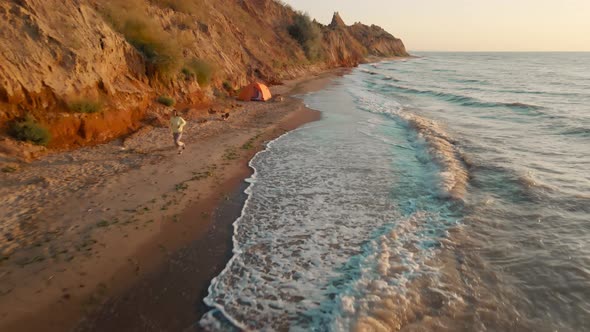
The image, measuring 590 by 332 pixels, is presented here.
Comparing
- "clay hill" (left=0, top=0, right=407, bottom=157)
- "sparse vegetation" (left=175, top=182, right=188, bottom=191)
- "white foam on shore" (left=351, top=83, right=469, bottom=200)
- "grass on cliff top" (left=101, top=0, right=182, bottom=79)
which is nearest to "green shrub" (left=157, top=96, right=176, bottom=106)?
"clay hill" (left=0, top=0, right=407, bottom=157)

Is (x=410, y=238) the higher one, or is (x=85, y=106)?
(x=85, y=106)

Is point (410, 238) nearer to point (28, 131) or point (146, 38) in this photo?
point (28, 131)

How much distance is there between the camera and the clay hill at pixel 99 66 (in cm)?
855

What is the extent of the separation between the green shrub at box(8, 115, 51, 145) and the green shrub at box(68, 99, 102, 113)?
1028 millimetres

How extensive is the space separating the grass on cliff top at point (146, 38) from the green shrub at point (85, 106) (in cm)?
403

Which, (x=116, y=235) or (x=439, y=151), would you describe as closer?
(x=116, y=235)

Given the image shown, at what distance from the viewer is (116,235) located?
5.82 m

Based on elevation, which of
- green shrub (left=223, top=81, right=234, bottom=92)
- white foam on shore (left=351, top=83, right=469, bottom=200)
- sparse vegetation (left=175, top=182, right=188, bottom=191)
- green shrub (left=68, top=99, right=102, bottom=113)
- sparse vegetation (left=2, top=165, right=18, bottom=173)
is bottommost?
white foam on shore (left=351, top=83, right=469, bottom=200)

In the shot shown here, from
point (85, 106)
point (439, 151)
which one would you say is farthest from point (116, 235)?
point (439, 151)

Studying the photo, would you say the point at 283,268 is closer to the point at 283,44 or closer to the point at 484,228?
the point at 484,228

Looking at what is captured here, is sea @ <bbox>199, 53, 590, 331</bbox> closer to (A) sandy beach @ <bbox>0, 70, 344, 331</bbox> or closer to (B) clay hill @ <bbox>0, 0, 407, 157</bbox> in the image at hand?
(A) sandy beach @ <bbox>0, 70, 344, 331</bbox>

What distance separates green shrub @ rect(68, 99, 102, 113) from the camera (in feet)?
30.8

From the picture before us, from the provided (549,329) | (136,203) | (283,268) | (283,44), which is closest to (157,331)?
(283,268)

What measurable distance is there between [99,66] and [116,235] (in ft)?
23.7
